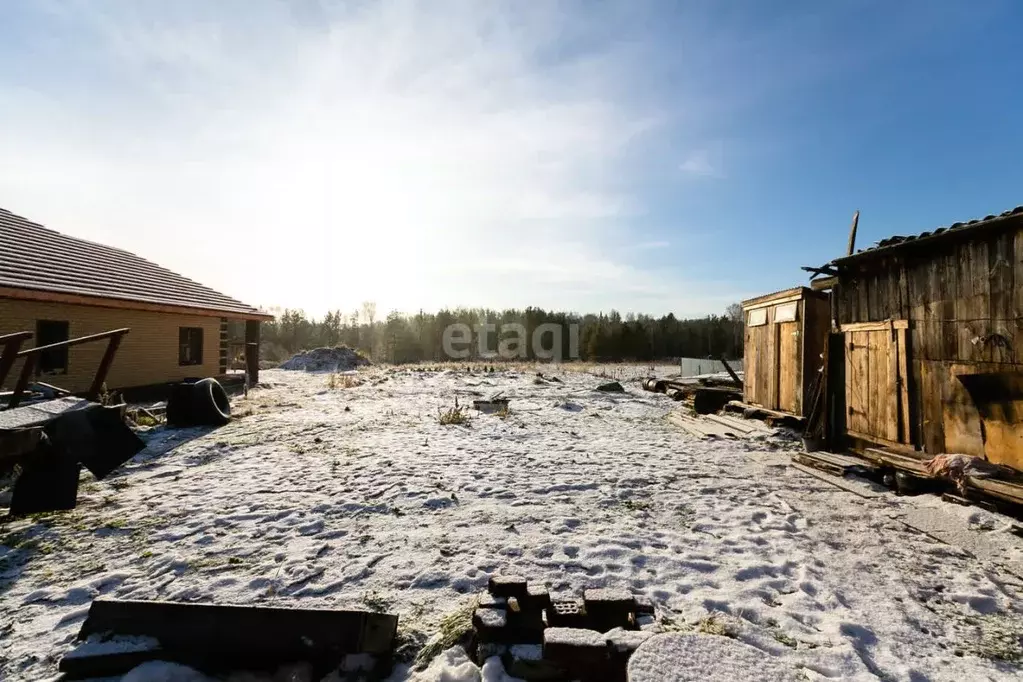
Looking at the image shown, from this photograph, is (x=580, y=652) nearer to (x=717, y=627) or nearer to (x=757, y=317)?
(x=717, y=627)

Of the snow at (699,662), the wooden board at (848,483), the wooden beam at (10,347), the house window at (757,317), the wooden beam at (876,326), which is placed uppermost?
the house window at (757,317)

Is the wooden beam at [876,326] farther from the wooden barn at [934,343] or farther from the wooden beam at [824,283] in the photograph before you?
the wooden beam at [824,283]

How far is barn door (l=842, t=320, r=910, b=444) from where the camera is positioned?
683 centimetres

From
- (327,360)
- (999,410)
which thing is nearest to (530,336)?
(327,360)

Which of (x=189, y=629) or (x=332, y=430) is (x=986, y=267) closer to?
(x=189, y=629)

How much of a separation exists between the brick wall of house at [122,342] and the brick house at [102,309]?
24 millimetres

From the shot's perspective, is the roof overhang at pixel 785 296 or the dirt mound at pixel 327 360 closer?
the roof overhang at pixel 785 296

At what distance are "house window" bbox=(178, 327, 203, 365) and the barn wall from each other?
1816cm

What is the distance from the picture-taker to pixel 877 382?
7.29m

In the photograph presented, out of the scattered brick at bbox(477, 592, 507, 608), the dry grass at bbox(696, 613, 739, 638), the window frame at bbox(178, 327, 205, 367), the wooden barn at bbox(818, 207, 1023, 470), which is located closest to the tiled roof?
the wooden barn at bbox(818, 207, 1023, 470)

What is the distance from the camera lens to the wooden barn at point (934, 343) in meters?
5.47

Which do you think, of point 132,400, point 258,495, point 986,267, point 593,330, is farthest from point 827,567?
point 593,330

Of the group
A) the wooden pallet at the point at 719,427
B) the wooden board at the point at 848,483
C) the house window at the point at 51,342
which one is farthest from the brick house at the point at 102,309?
the wooden board at the point at 848,483

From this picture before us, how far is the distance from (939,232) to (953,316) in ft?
3.55
